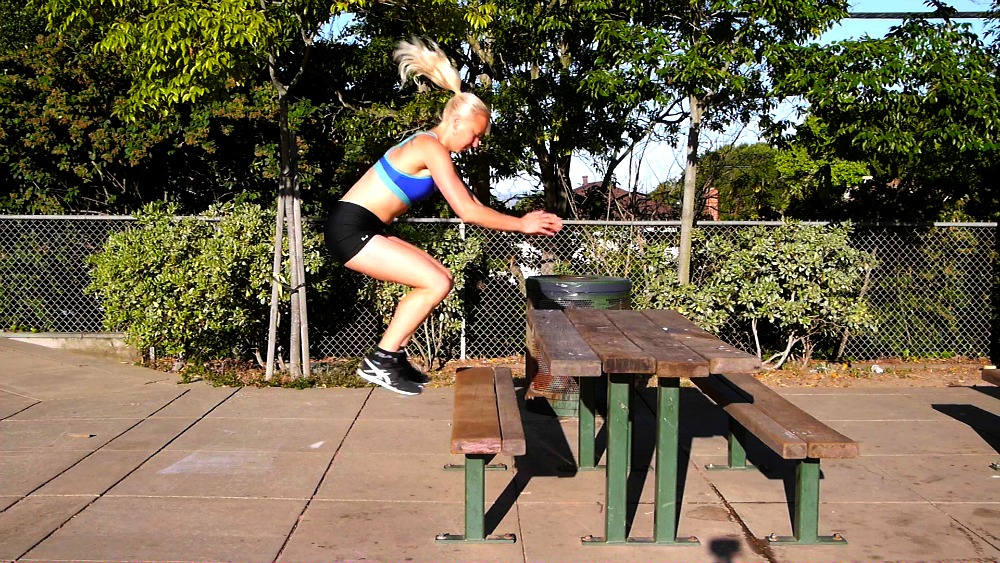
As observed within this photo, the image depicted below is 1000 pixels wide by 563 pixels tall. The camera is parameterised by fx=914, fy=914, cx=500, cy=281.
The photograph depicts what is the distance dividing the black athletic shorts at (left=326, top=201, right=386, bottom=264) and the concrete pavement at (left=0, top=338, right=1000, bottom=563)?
134cm

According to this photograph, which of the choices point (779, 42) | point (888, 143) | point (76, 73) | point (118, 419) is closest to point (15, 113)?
point (76, 73)

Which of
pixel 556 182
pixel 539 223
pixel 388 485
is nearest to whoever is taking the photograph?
pixel 539 223

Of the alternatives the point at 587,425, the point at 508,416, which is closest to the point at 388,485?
the point at 508,416

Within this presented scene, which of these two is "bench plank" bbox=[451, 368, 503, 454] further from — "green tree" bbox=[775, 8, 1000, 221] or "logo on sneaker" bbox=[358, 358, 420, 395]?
"green tree" bbox=[775, 8, 1000, 221]

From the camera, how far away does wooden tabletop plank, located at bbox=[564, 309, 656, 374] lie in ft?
12.7

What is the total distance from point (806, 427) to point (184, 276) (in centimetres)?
579

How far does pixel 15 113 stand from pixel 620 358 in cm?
824

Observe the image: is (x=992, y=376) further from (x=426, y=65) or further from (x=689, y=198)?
(x=689, y=198)

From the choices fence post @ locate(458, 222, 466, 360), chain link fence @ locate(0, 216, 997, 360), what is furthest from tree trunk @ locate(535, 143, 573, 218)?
fence post @ locate(458, 222, 466, 360)

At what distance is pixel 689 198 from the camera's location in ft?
28.8

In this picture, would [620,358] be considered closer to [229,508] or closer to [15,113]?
[229,508]

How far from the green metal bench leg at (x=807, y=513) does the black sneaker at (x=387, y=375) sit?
1883mm

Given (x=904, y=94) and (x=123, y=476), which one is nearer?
(x=123, y=476)

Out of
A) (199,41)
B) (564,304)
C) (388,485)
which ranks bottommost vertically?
(388,485)
